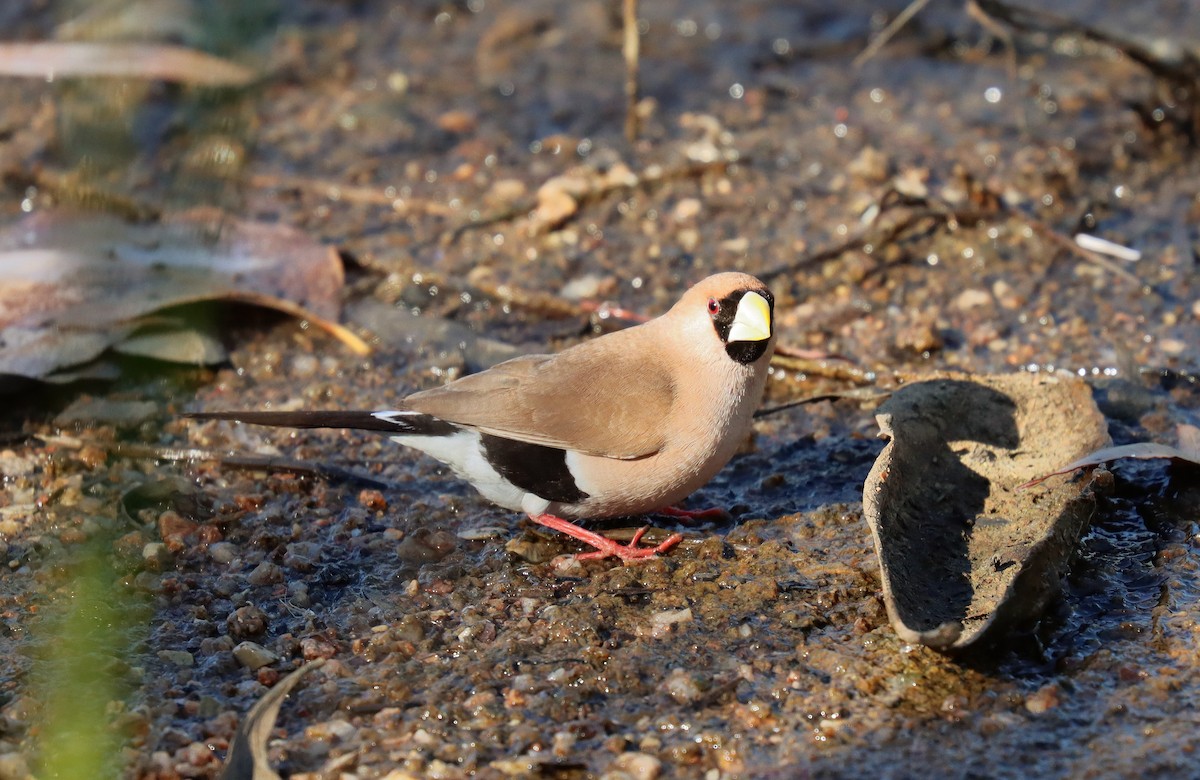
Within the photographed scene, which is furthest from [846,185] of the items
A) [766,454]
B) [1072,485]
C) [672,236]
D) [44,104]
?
[44,104]

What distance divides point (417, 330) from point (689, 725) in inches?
95.0

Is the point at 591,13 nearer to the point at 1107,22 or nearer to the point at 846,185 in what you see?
the point at 846,185

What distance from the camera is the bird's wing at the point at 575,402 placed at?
369cm

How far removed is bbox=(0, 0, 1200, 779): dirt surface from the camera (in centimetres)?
302

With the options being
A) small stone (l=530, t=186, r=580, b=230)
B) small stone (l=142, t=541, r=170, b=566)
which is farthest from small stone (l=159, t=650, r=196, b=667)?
small stone (l=530, t=186, r=580, b=230)

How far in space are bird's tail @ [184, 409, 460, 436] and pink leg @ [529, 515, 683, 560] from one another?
409mm

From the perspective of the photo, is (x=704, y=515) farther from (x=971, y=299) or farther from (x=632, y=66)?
(x=632, y=66)

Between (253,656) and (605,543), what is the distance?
105 centimetres

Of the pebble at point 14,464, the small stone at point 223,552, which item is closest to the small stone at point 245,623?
the small stone at point 223,552

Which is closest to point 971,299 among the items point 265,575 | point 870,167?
point 870,167

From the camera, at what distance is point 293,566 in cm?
371

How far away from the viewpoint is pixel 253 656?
326 centimetres

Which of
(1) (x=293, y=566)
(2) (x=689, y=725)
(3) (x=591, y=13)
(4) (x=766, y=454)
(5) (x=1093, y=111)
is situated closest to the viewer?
(2) (x=689, y=725)

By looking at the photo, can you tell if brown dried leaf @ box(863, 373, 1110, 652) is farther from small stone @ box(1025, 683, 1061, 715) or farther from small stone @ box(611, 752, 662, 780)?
small stone @ box(611, 752, 662, 780)
